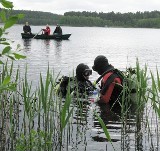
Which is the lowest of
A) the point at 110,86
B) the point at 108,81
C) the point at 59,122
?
the point at 59,122

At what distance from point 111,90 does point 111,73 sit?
451mm

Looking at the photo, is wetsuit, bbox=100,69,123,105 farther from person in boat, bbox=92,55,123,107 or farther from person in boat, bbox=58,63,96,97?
person in boat, bbox=58,63,96,97

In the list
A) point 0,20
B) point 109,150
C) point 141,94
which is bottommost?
point 109,150

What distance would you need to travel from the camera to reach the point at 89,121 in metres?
9.46

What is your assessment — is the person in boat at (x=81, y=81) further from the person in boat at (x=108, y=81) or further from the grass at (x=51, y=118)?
the grass at (x=51, y=118)

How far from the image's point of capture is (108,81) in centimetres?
971

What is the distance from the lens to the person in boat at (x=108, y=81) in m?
9.70

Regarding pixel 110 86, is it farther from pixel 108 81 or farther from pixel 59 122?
pixel 59 122

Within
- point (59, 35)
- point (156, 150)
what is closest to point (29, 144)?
point (156, 150)

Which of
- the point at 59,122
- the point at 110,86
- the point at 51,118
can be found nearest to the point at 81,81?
the point at 110,86

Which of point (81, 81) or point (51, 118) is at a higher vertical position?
point (51, 118)

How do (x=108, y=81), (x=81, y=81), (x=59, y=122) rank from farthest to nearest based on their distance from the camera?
(x=81, y=81)
(x=108, y=81)
(x=59, y=122)

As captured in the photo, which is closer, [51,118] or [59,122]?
[51,118]

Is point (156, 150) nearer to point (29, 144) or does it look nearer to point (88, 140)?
point (88, 140)
